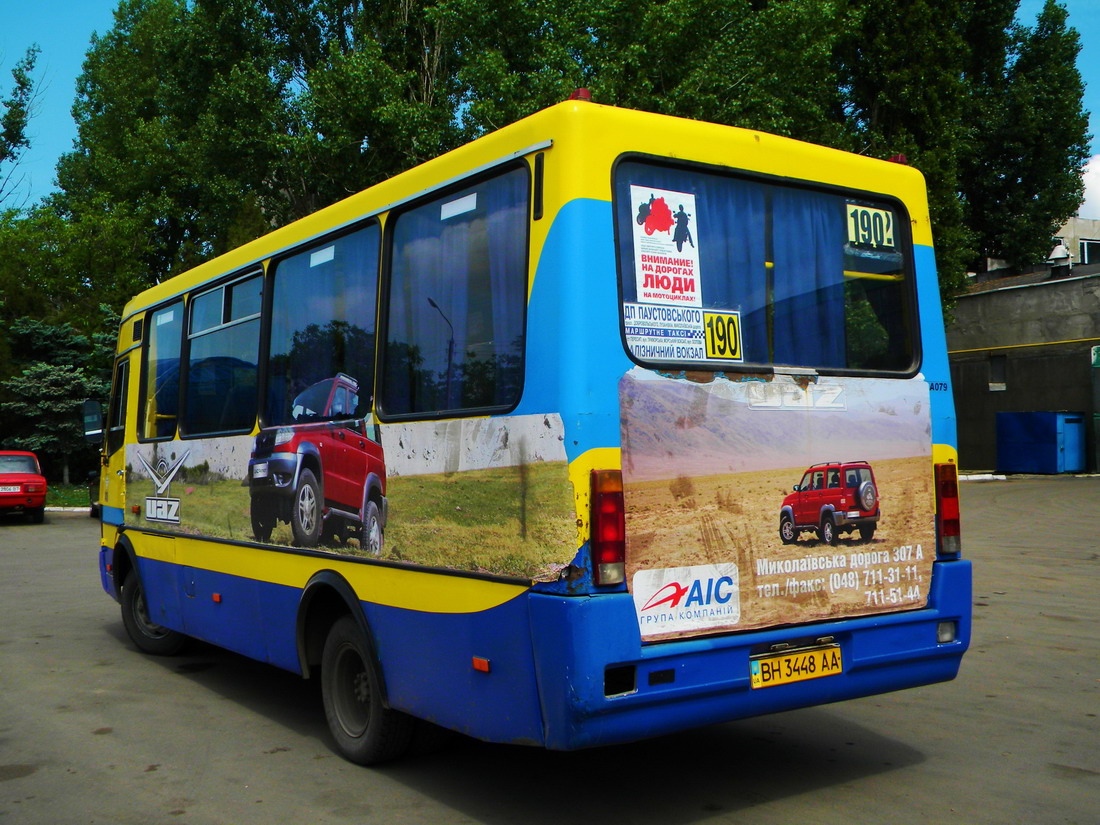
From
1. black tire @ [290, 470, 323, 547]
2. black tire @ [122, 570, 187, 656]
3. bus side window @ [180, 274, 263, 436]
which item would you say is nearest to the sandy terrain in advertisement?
black tire @ [290, 470, 323, 547]

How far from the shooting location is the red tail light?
4.26 meters

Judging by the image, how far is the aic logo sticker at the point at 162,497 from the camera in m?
8.10

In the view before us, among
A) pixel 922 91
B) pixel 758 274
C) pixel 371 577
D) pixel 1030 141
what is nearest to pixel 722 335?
pixel 758 274

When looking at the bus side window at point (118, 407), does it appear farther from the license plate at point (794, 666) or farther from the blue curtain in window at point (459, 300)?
the license plate at point (794, 666)

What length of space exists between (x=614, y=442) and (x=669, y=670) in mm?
939

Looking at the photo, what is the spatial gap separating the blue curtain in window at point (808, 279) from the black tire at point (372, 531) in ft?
6.66

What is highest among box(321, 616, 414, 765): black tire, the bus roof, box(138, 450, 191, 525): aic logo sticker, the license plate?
the bus roof

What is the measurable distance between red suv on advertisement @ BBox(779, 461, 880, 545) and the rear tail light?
1.49 ft

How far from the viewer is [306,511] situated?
6039 millimetres

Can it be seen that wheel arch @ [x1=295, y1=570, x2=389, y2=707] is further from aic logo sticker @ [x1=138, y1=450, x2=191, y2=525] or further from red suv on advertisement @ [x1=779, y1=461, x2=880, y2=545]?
aic logo sticker @ [x1=138, y1=450, x2=191, y2=525]

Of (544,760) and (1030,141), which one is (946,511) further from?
(1030,141)

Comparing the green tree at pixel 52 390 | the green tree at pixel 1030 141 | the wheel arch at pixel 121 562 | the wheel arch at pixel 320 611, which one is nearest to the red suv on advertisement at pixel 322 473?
the wheel arch at pixel 320 611

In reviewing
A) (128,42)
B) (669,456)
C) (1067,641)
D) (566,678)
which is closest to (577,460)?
(669,456)

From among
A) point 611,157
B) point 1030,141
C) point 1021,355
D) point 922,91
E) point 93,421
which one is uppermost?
point 1030,141
